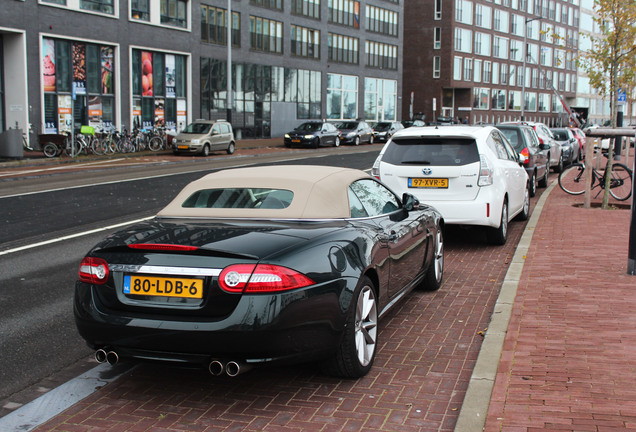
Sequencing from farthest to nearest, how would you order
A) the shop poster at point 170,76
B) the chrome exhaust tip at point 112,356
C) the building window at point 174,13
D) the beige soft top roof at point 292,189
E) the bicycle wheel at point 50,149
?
the shop poster at point 170,76, the building window at point 174,13, the bicycle wheel at point 50,149, the beige soft top roof at point 292,189, the chrome exhaust tip at point 112,356

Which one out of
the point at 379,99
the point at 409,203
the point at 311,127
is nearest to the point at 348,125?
the point at 311,127

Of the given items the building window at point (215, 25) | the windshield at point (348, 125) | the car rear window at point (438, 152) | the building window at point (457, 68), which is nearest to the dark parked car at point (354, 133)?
the windshield at point (348, 125)

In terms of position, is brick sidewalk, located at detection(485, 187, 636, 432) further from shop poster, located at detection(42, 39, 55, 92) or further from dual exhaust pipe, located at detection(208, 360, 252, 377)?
shop poster, located at detection(42, 39, 55, 92)

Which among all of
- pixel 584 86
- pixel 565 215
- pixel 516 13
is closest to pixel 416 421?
pixel 565 215

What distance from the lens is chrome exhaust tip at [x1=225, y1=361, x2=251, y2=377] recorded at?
4094mm

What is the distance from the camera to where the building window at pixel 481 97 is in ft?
265

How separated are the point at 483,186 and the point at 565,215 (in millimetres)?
3883

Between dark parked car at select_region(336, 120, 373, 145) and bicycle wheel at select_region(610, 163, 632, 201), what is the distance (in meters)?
29.7

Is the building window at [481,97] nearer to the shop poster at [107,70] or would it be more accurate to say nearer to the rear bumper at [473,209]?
the shop poster at [107,70]

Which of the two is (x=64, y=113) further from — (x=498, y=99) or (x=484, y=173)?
(x=498, y=99)

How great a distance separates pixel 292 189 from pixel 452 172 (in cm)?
470

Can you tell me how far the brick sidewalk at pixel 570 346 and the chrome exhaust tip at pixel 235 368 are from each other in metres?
1.43

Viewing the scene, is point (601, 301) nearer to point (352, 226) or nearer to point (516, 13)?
point (352, 226)

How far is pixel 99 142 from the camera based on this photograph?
30.7 m
